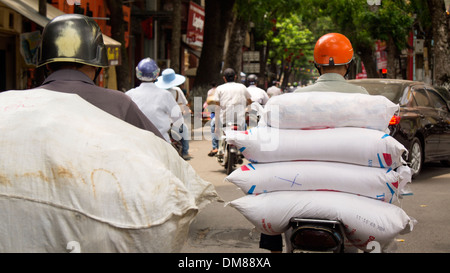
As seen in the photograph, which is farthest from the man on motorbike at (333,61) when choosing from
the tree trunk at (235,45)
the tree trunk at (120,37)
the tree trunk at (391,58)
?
the tree trunk at (235,45)

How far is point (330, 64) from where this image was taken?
4.04 meters

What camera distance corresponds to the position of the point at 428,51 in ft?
84.0

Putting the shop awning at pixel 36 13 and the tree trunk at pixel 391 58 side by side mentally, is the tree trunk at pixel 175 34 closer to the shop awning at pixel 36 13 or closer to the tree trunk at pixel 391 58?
the shop awning at pixel 36 13

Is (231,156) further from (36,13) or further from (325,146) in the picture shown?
(36,13)

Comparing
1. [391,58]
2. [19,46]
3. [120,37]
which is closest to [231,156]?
[120,37]

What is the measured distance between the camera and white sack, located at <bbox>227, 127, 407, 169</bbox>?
3.71m

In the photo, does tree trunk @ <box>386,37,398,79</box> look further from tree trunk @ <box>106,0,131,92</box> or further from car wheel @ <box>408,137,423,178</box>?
car wheel @ <box>408,137,423,178</box>

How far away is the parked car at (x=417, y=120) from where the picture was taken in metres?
9.39

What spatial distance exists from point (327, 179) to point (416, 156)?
21.3ft

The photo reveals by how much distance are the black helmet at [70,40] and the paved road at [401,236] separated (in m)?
3.10
